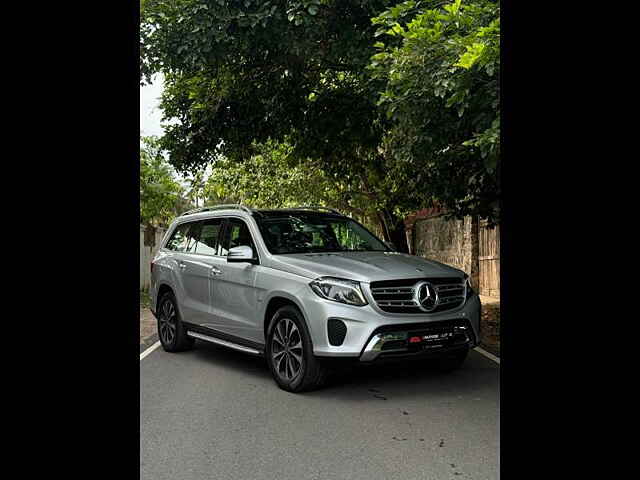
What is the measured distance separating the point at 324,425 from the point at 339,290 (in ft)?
4.76

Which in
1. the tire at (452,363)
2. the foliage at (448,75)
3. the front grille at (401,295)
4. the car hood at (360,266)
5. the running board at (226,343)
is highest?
the foliage at (448,75)

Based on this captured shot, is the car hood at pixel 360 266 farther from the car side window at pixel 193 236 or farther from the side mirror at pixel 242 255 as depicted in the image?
the car side window at pixel 193 236

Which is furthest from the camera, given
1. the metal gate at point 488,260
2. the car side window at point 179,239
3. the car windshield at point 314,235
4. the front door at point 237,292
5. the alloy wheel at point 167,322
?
the metal gate at point 488,260

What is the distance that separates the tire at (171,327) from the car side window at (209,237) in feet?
2.89

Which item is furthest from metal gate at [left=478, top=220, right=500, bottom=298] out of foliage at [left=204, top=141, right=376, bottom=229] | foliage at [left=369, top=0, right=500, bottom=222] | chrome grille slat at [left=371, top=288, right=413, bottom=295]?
chrome grille slat at [left=371, top=288, right=413, bottom=295]

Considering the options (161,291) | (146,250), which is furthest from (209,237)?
(146,250)

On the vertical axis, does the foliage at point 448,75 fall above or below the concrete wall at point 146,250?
above

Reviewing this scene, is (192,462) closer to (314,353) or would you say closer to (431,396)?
(314,353)

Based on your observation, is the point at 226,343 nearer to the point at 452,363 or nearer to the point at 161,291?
the point at 161,291

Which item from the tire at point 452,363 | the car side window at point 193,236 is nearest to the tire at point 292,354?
the tire at point 452,363

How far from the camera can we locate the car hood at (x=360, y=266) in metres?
6.75

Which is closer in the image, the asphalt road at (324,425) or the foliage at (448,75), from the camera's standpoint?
the asphalt road at (324,425)

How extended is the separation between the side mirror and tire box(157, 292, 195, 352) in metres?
1.99
